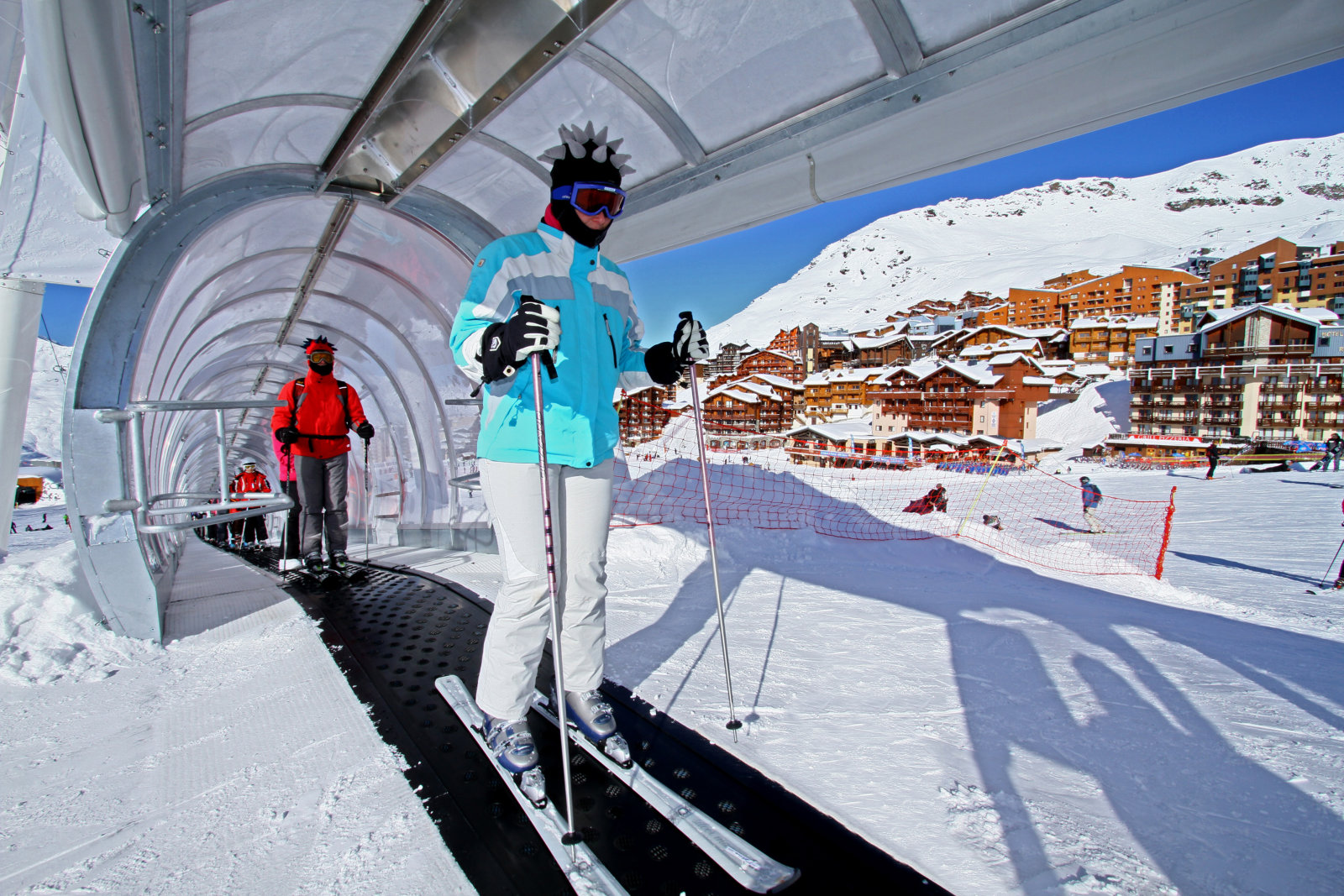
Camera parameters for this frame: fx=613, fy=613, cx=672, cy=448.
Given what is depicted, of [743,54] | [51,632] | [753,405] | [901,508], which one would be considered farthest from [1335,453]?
[51,632]

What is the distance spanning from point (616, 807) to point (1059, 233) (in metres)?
178

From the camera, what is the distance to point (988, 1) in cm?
224

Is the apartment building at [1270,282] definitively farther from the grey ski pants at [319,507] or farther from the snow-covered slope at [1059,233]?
the grey ski pants at [319,507]

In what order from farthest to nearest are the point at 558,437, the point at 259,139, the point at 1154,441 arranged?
the point at 1154,441
the point at 259,139
the point at 558,437

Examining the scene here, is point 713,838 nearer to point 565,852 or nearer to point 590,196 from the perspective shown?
point 565,852

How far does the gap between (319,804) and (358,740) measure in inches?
14.8

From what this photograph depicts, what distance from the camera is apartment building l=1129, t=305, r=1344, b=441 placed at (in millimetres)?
39094

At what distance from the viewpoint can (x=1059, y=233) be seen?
477 ft

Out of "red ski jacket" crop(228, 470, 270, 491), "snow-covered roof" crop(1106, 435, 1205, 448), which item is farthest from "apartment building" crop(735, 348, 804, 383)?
"red ski jacket" crop(228, 470, 270, 491)

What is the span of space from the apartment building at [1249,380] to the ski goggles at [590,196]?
175 feet

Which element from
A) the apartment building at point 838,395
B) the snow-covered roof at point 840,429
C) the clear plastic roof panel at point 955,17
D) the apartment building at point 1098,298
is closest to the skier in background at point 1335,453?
the snow-covered roof at point 840,429

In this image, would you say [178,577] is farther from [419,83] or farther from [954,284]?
[954,284]

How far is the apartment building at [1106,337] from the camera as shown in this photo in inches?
2451

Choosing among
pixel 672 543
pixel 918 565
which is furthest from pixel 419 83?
pixel 918 565
